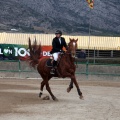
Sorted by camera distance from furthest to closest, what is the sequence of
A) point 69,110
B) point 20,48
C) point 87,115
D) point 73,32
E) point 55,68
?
point 73,32
point 20,48
point 55,68
point 69,110
point 87,115

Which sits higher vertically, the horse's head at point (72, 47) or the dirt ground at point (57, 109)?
the horse's head at point (72, 47)

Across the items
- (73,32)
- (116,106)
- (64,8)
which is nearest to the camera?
(116,106)

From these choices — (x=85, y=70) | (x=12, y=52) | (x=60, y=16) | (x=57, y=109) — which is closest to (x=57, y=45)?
(x=57, y=109)

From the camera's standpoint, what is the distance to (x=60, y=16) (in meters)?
116

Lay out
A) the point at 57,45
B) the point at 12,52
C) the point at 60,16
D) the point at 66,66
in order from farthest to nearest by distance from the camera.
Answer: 1. the point at 60,16
2. the point at 12,52
3. the point at 57,45
4. the point at 66,66

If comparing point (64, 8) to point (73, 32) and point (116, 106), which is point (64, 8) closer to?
point (73, 32)

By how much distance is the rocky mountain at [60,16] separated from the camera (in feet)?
359

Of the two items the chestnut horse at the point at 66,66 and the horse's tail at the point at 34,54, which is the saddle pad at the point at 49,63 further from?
the horse's tail at the point at 34,54

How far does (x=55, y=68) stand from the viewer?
1827cm

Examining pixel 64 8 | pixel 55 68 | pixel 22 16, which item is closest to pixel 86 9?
pixel 64 8

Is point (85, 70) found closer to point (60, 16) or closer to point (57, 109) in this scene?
point (57, 109)

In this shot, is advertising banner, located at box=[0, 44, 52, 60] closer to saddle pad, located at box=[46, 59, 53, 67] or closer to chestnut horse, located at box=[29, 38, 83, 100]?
chestnut horse, located at box=[29, 38, 83, 100]

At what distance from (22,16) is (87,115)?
321 feet

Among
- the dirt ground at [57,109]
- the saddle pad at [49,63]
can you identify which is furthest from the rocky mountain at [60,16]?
the dirt ground at [57,109]
